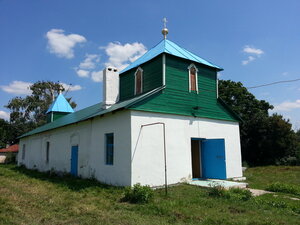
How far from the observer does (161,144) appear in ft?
37.9

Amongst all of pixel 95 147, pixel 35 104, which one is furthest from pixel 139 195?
pixel 35 104

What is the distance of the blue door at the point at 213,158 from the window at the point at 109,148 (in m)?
4.64

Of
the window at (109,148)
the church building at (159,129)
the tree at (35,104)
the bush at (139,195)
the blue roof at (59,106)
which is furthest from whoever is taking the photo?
the tree at (35,104)

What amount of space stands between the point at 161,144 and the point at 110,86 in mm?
5845

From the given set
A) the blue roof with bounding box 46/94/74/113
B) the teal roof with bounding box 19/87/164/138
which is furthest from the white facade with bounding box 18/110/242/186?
the blue roof with bounding box 46/94/74/113

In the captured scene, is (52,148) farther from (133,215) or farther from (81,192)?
(133,215)

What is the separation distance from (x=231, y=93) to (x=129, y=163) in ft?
83.3

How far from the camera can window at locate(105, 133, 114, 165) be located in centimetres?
1219

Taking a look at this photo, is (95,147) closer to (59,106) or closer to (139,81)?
(139,81)

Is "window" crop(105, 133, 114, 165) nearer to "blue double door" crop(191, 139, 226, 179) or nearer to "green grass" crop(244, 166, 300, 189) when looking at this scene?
"blue double door" crop(191, 139, 226, 179)

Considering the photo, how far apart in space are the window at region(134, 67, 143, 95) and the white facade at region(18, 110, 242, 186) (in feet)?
9.04

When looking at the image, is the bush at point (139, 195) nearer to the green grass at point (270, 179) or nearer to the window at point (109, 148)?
the window at point (109, 148)

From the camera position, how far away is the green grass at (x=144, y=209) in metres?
6.37

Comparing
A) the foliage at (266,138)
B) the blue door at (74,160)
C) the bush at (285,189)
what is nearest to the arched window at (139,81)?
the blue door at (74,160)
